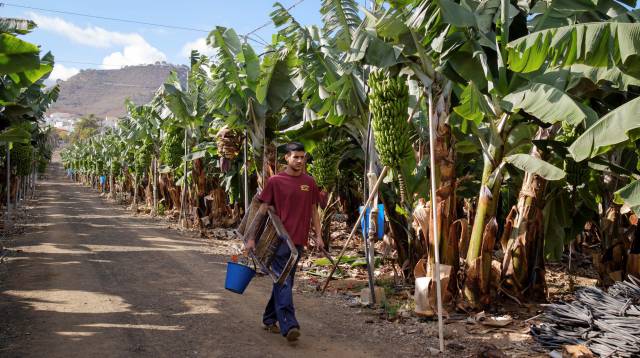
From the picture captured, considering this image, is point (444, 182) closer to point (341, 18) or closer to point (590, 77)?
point (590, 77)

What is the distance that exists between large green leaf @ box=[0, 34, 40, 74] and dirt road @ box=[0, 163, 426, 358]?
2.93 metres

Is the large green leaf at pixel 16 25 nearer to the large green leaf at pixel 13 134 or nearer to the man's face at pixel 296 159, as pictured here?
the large green leaf at pixel 13 134

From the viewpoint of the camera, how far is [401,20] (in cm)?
591

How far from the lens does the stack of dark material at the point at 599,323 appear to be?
4555 millimetres

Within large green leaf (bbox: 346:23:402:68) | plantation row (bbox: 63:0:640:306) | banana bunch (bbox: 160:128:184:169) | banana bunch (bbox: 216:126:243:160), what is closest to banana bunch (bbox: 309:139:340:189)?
plantation row (bbox: 63:0:640:306)

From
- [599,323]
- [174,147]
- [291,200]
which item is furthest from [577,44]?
[174,147]

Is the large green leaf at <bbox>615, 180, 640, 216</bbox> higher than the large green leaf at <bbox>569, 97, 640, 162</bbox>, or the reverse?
the large green leaf at <bbox>569, 97, 640, 162</bbox>

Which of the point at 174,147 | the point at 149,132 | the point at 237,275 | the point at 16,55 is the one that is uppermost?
the point at 149,132

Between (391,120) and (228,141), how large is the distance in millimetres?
7175

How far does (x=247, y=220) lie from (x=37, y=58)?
3.24m

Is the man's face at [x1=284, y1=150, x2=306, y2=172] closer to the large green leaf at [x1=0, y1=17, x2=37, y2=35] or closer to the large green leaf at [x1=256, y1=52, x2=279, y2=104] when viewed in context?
the large green leaf at [x1=256, y1=52, x2=279, y2=104]

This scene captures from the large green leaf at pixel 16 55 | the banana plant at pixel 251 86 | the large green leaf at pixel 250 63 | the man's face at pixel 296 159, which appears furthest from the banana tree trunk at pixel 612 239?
the large green leaf at pixel 16 55

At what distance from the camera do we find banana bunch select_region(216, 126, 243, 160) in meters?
12.0

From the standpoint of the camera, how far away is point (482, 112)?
561 cm
